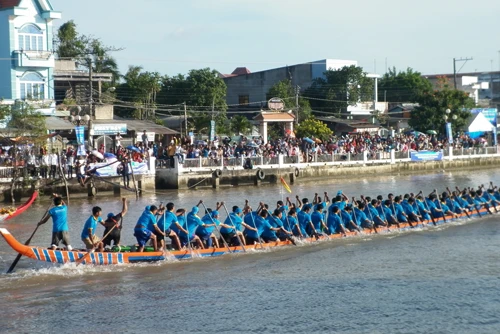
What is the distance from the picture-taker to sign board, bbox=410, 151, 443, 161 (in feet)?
152

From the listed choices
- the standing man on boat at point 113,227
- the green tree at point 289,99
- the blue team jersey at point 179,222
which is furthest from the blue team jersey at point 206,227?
the green tree at point 289,99

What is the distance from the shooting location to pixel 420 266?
19812 millimetres

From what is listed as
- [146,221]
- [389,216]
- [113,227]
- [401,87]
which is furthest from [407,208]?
[401,87]

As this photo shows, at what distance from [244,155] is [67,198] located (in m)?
10.6

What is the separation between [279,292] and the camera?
16781 mm

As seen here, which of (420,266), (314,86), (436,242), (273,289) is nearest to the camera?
(273,289)

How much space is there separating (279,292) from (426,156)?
106ft

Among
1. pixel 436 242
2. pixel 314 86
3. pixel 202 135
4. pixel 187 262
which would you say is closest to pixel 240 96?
pixel 314 86

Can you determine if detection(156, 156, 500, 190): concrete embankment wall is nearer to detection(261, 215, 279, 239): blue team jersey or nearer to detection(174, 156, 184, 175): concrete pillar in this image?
detection(174, 156, 184, 175): concrete pillar

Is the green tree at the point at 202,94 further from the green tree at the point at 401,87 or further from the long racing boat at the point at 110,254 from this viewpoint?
the long racing boat at the point at 110,254

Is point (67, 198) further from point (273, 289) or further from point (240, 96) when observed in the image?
point (240, 96)

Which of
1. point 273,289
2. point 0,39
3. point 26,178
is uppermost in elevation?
point 0,39

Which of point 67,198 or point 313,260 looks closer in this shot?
point 313,260

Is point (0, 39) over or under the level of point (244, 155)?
over
